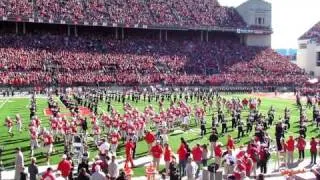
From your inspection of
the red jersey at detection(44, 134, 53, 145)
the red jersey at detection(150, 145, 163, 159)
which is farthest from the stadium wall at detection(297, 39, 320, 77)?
the red jersey at detection(150, 145, 163, 159)

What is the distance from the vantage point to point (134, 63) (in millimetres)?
58062

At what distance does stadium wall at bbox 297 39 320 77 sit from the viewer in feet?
240

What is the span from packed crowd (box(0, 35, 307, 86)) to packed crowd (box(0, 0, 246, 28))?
8.23 ft

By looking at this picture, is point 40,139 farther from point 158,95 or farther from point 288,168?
point 158,95

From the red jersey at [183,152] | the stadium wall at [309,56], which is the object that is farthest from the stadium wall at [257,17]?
the red jersey at [183,152]

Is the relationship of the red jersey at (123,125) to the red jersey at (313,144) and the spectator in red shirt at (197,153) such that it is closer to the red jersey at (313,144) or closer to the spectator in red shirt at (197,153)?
the spectator in red shirt at (197,153)

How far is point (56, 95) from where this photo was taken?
4534cm

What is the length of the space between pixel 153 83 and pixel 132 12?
15.2 metres

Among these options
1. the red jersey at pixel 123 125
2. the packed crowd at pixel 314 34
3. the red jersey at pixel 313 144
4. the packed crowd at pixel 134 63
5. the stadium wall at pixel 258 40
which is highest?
the packed crowd at pixel 314 34

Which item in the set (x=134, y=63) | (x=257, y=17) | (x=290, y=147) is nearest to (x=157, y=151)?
(x=290, y=147)

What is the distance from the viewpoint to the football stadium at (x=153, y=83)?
20281 millimetres

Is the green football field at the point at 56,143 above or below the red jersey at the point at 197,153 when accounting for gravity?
below

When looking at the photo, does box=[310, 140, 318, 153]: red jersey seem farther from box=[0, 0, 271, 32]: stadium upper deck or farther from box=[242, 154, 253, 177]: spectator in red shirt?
box=[0, 0, 271, 32]: stadium upper deck

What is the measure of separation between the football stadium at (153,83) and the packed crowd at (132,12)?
152 mm
